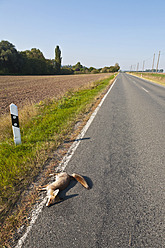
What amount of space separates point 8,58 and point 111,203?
A: 55151mm

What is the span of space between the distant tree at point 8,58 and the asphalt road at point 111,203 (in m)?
52.8

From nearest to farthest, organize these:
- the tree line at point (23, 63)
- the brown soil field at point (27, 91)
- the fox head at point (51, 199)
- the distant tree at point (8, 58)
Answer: the fox head at point (51, 199), the brown soil field at point (27, 91), the distant tree at point (8, 58), the tree line at point (23, 63)

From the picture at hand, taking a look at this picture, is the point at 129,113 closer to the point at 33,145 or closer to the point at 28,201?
the point at 33,145

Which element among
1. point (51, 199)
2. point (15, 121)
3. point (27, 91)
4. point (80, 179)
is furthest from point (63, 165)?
point (27, 91)

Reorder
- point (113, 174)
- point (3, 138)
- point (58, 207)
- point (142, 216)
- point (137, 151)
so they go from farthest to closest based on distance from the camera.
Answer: point (3, 138)
point (137, 151)
point (113, 174)
point (58, 207)
point (142, 216)

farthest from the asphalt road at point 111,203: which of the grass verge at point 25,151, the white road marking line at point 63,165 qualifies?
the grass verge at point 25,151

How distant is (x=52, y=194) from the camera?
2.21 metres

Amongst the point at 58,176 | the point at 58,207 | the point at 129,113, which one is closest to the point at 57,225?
the point at 58,207

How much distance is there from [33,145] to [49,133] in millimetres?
830

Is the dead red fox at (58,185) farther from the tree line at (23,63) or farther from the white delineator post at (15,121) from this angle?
the tree line at (23,63)

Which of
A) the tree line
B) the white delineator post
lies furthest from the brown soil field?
the tree line

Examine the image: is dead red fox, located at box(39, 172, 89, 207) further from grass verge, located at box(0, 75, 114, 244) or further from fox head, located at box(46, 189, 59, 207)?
grass verge, located at box(0, 75, 114, 244)

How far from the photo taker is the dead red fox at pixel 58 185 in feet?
7.04

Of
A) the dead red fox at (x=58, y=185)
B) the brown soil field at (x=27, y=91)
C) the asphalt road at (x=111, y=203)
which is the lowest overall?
the asphalt road at (x=111, y=203)
